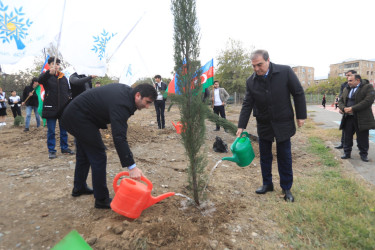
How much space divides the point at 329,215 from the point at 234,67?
32.8 meters

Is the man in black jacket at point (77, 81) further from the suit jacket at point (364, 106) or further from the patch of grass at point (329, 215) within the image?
the suit jacket at point (364, 106)

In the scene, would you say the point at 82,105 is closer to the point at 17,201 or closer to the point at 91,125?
the point at 91,125

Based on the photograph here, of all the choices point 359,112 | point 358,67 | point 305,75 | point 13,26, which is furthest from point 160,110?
point 305,75

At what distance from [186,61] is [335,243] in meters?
2.23

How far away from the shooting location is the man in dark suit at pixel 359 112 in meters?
4.59

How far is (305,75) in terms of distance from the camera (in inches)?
3452

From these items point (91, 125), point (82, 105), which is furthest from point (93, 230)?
point (82, 105)

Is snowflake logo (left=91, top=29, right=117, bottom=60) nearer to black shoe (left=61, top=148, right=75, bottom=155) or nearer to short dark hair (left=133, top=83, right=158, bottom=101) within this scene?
black shoe (left=61, top=148, right=75, bottom=155)

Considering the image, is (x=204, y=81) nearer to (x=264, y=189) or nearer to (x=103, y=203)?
(x=264, y=189)

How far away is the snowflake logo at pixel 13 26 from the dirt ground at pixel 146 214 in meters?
2.13

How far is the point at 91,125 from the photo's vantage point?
8.27ft

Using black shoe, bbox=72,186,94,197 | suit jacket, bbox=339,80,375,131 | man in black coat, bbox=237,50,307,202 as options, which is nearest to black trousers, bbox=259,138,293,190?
man in black coat, bbox=237,50,307,202

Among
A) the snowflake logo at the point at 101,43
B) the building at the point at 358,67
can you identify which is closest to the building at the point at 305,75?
the building at the point at 358,67

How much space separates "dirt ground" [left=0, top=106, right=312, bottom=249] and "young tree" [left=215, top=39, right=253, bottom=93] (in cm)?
3009
